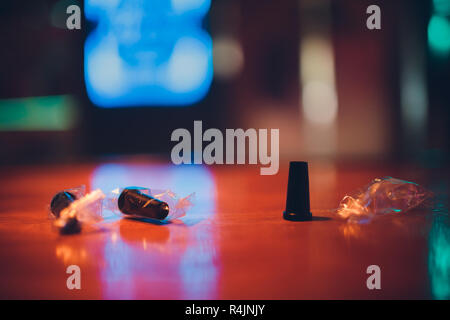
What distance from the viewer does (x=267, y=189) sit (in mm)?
1747

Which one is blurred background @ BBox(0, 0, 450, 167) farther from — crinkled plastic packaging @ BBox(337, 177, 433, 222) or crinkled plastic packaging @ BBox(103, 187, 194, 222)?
crinkled plastic packaging @ BBox(103, 187, 194, 222)

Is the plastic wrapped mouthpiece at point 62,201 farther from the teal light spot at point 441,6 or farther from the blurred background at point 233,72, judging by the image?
the teal light spot at point 441,6

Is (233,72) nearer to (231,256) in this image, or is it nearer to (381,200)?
(381,200)

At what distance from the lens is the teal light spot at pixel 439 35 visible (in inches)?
143

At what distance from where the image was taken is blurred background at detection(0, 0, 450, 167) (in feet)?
12.1

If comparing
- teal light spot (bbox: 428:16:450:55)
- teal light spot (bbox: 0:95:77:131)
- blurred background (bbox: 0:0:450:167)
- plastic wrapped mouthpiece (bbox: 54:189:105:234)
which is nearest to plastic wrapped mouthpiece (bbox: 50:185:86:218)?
plastic wrapped mouthpiece (bbox: 54:189:105:234)

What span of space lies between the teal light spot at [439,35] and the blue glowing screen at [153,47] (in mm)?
2626

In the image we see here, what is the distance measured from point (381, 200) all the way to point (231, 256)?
2.13ft

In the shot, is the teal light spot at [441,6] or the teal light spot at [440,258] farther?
the teal light spot at [441,6]

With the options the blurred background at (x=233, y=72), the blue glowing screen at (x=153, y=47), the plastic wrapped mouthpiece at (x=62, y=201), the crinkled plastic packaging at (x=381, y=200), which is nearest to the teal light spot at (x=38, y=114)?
the blurred background at (x=233, y=72)

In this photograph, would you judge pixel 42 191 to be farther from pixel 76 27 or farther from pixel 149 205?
pixel 76 27

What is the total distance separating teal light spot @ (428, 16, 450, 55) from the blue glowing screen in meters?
2.63
